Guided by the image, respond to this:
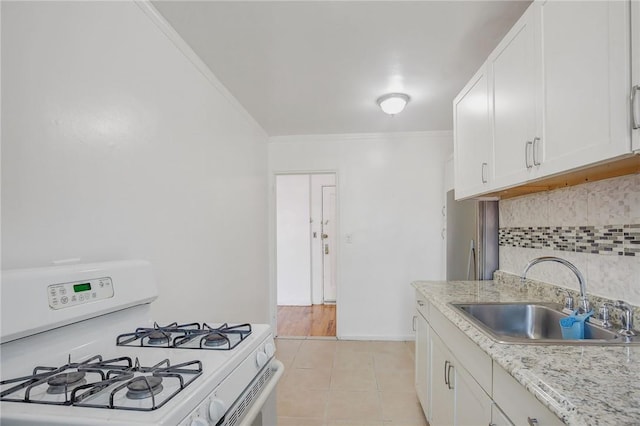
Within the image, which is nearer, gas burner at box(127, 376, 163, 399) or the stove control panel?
gas burner at box(127, 376, 163, 399)

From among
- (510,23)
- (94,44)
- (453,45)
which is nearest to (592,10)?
(510,23)

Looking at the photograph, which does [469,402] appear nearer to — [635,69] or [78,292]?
[635,69]

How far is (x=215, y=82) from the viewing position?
2.41m

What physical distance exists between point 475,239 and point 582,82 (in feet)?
5.73

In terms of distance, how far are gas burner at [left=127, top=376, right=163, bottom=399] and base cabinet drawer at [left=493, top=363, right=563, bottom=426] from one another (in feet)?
3.08

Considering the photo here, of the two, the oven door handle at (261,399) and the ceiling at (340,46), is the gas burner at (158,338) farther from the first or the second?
the ceiling at (340,46)

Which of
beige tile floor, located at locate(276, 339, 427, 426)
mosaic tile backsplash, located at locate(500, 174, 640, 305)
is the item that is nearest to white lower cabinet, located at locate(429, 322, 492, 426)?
beige tile floor, located at locate(276, 339, 427, 426)

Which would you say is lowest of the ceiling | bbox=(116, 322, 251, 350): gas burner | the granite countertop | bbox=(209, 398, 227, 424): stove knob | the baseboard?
the baseboard

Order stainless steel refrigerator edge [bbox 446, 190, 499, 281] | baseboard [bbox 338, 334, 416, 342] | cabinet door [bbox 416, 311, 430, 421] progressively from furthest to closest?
baseboard [bbox 338, 334, 416, 342] < stainless steel refrigerator edge [bbox 446, 190, 499, 281] < cabinet door [bbox 416, 311, 430, 421]

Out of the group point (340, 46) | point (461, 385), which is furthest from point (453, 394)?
point (340, 46)

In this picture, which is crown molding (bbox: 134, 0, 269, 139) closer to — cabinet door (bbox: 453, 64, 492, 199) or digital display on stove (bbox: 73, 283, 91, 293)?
digital display on stove (bbox: 73, 283, 91, 293)

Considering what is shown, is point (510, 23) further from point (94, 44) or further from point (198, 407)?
point (198, 407)

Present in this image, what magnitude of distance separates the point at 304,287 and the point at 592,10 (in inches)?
197

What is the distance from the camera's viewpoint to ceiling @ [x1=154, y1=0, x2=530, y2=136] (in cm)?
171
